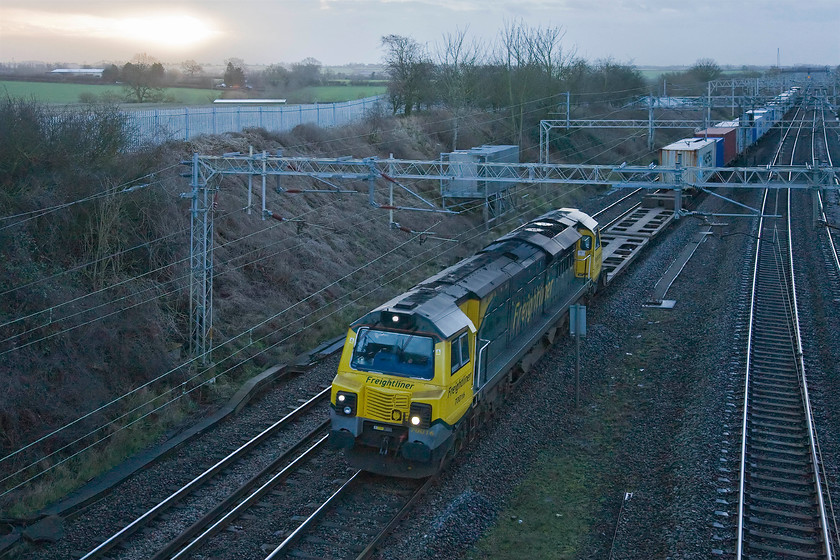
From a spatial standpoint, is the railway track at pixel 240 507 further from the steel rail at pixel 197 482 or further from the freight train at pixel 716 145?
the freight train at pixel 716 145

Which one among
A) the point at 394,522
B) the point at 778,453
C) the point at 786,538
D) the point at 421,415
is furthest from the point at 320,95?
the point at 786,538

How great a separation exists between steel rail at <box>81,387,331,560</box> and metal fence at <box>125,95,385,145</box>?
1197 centimetres

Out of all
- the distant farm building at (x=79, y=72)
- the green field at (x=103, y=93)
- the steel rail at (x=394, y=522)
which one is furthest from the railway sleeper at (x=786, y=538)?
Result: the distant farm building at (x=79, y=72)

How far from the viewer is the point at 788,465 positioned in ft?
46.6

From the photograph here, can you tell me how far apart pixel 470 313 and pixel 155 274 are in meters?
11.0

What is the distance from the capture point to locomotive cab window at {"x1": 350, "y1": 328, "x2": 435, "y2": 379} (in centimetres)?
1296

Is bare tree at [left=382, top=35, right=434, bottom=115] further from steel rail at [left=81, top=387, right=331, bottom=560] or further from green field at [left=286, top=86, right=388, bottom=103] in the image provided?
steel rail at [left=81, top=387, right=331, bottom=560]

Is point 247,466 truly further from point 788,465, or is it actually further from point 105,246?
point 788,465

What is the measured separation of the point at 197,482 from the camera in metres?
13.6

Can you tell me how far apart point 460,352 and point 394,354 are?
1185 millimetres

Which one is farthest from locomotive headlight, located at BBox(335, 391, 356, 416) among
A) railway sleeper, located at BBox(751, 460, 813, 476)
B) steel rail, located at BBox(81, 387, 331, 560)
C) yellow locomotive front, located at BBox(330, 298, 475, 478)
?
railway sleeper, located at BBox(751, 460, 813, 476)

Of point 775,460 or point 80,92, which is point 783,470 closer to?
point 775,460

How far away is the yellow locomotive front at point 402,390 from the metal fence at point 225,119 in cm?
1434

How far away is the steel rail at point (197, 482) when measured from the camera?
38.0 feet
